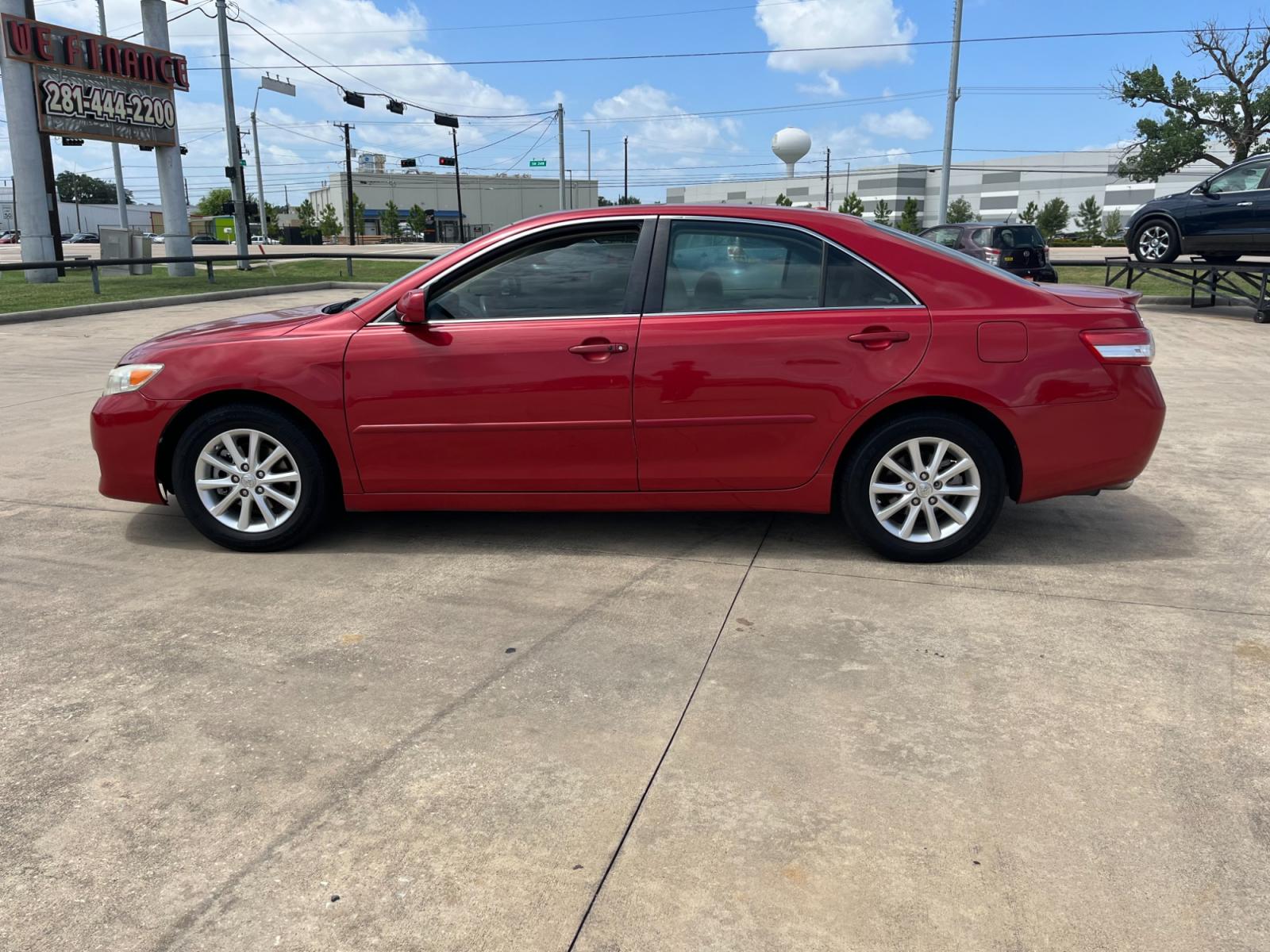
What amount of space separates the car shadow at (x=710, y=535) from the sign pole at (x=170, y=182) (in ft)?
74.3

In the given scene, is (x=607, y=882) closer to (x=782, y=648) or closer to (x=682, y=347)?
(x=782, y=648)

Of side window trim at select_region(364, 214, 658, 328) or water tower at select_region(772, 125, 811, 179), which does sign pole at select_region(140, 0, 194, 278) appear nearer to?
side window trim at select_region(364, 214, 658, 328)

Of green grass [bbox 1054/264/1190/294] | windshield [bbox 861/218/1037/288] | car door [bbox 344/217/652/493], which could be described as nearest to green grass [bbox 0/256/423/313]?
car door [bbox 344/217/652/493]

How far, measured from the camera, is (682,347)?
4301 mm

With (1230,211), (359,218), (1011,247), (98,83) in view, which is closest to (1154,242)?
(1230,211)

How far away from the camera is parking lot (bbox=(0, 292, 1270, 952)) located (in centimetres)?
227

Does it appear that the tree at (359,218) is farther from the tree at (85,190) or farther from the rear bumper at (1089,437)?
the rear bumper at (1089,437)

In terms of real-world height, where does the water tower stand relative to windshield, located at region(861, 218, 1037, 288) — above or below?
above

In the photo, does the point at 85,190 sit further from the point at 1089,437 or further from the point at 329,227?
the point at 1089,437

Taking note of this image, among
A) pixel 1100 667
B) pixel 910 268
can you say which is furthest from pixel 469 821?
pixel 910 268

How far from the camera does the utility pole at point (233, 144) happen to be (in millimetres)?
26641

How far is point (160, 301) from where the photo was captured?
18.4 meters

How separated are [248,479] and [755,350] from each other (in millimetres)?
2410

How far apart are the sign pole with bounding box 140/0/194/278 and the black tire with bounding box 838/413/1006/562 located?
24.3m
